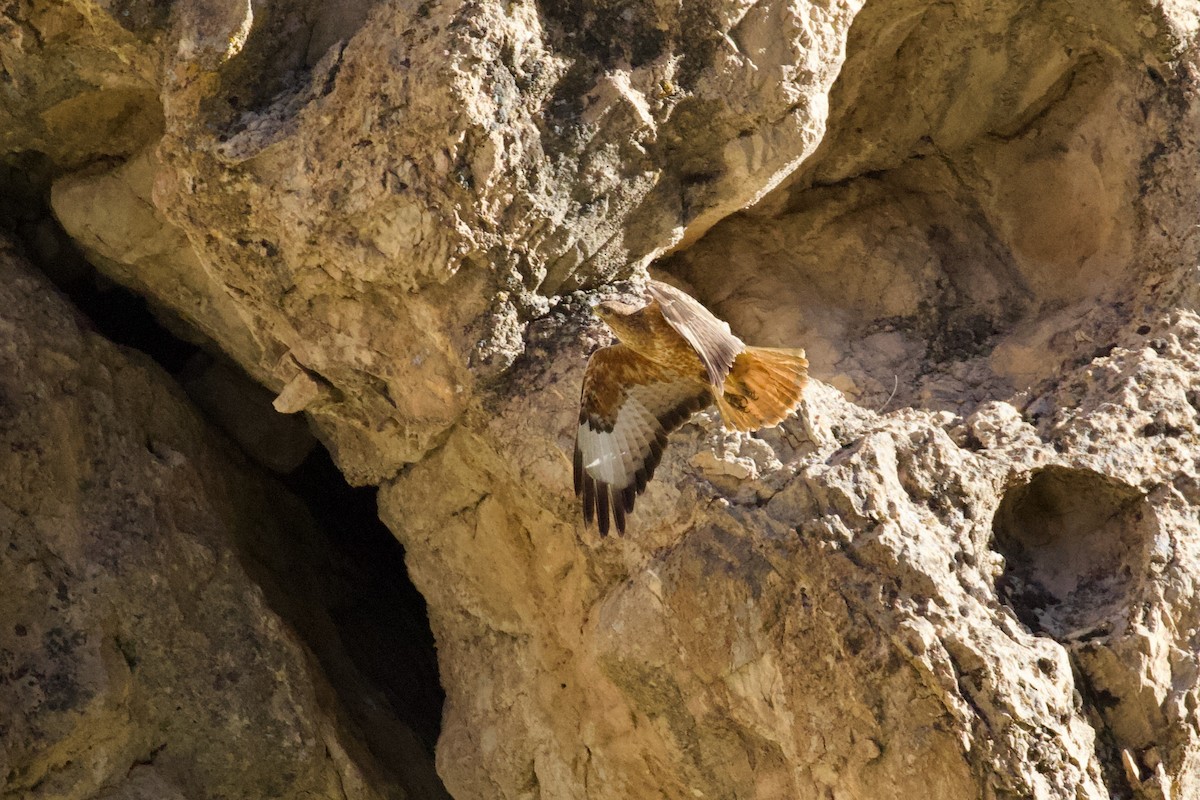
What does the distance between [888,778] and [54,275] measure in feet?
9.73

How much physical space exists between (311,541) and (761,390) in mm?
2061

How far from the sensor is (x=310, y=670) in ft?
12.8

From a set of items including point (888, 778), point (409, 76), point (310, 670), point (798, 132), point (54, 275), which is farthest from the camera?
point (54, 275)

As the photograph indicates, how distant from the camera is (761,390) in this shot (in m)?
3.05

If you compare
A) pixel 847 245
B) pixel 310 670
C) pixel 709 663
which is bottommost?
pixel 310 670

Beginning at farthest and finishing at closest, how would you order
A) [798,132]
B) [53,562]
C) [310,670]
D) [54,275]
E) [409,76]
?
[54,275] → [310,670] → [53,562] → [798,132] → [409,76]

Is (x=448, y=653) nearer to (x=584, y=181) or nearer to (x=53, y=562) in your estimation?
(x=53, y=562)

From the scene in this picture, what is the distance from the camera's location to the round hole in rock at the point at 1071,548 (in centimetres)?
306

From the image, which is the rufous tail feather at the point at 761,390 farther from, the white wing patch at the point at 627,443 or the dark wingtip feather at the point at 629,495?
the dark wingtip feather at the point at 629,495

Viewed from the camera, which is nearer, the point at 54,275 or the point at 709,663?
the point at 709,663

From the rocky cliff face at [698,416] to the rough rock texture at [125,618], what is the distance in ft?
0.05

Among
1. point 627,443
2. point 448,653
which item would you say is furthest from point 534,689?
point 627,443

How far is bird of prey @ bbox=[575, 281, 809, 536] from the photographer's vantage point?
116 inches

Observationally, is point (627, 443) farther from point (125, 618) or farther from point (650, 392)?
point (125, 618)
